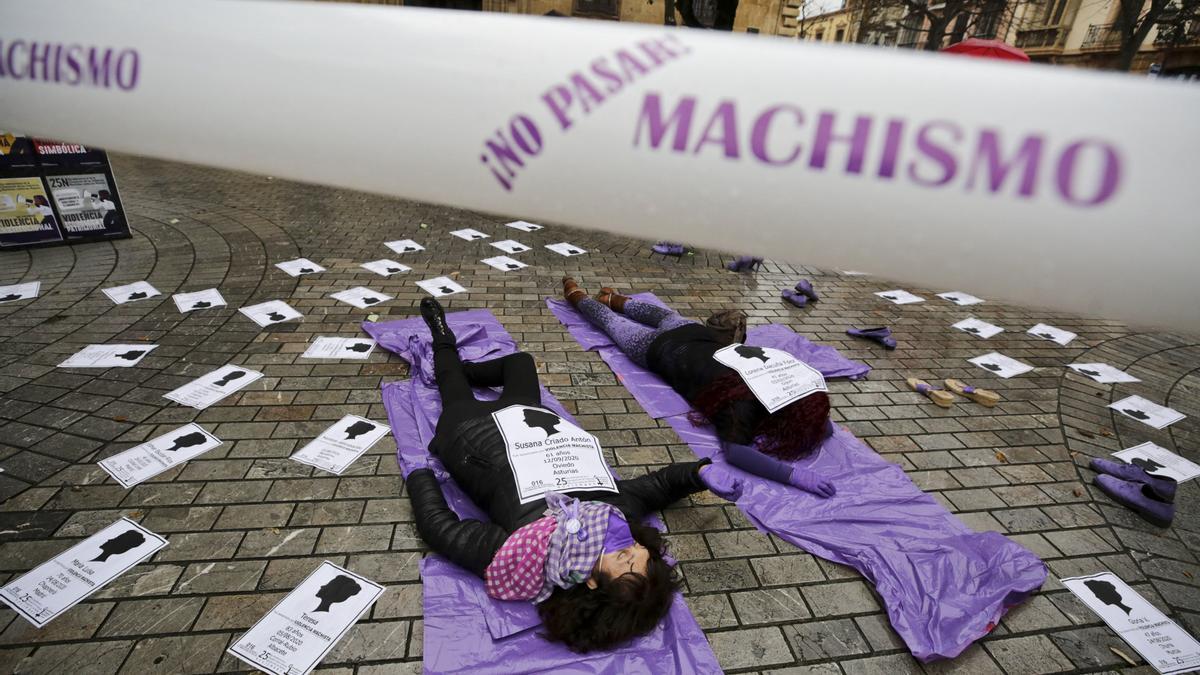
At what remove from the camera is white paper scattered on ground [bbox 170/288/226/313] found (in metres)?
4.58

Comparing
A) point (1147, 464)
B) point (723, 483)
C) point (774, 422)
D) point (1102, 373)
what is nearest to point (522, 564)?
point (723, 483)

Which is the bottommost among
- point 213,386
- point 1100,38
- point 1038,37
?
point 213,386

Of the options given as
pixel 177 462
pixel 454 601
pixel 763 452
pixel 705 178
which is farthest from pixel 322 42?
pixel 763 452

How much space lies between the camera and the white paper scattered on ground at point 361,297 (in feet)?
16.0

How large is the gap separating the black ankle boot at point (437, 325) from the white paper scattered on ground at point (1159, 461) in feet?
14.8

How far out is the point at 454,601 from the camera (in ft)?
7.48

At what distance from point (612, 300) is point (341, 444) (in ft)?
8.36

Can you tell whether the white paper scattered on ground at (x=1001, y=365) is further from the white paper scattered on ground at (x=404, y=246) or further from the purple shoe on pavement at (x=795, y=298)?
the white paper scattered on ground at (x=404, y=246)

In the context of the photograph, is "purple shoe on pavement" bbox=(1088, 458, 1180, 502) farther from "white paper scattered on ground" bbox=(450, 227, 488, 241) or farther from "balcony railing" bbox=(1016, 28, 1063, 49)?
"balcony railing" bbox=(1016, 28, 1063, 49)

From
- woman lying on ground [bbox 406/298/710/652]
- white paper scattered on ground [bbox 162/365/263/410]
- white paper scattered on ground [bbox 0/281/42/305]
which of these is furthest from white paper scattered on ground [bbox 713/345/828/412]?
white paper scattered on ground [bbox 0/281/42/305]

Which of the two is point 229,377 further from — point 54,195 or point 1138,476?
point 1138,476

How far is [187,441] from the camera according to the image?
9.94 ft

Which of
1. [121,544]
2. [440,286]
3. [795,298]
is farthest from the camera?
[795,298]

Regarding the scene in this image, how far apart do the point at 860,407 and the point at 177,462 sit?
4267 mm
